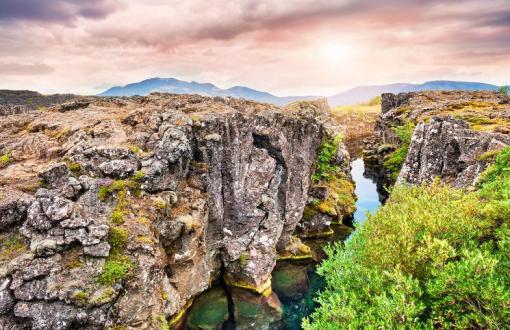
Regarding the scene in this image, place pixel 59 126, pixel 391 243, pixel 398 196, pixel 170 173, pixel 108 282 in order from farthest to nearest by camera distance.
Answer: pixel 59 126 < pixel 170 173 < pixel 398 196 < pixel 108 282 < pixel 391 243

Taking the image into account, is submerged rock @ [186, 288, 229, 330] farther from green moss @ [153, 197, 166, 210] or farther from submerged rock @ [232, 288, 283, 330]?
green moss @ [153, 197, 166, 210]

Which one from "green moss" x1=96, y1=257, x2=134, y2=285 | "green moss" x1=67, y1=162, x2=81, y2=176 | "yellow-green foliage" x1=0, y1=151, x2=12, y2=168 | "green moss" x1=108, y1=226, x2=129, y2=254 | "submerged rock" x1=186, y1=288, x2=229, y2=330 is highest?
"yellow-green foliage" x1=0, y1=151, x2=12, y2=168

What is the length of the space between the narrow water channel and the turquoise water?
2192 cm

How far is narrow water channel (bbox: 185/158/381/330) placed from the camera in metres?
37.2

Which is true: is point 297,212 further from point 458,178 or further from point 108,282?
point 108,282

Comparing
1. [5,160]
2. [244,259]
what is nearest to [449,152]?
[244,259]

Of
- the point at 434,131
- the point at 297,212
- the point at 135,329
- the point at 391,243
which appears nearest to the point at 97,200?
the point at 135,329

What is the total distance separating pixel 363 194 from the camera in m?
85.4

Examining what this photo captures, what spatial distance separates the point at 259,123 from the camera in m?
44.4

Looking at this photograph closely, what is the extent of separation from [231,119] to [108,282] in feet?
74.0

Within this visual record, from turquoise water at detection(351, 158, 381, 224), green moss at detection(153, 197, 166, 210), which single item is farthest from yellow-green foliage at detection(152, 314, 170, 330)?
turquoise water at detection(351, 158, 381, 224)

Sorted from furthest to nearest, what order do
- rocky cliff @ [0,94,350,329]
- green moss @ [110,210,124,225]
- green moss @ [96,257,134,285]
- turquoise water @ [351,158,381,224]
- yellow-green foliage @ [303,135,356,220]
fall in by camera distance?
turquoise water @ [351,158,381,224] → yellow-green foliage @ [303,135,356,220] → green moss @ [110,210,124,225] → green moss @ [96,257,134,285] → rocky cliff @ [0,94,350,329]

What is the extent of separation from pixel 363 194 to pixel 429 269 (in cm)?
6935

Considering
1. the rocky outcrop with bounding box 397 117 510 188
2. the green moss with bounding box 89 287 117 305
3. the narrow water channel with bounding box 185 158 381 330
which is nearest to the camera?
the green moss with bounding box 89 287 117 305
